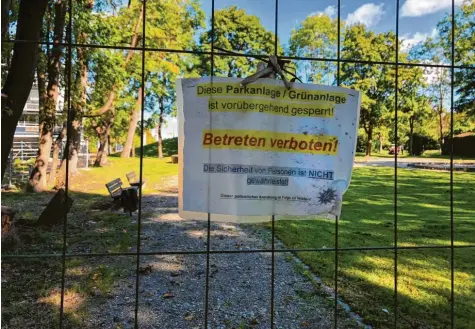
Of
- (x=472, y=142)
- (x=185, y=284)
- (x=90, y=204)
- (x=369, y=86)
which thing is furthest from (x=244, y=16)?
(x=185, y=284)

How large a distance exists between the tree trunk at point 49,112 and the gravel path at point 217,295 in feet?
22.5

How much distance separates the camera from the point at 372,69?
31.6 metres

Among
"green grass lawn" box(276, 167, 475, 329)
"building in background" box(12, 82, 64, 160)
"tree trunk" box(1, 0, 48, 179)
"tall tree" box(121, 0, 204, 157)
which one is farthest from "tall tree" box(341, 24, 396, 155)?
"tree trunk" box(1, 0, 48, 179)

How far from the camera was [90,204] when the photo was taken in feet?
35.2

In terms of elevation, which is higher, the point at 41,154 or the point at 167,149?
the point at 167,149

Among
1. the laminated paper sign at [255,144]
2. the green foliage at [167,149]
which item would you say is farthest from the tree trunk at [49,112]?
the green foliage at [167,149]

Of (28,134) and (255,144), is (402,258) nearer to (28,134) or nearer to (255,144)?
(255,144)

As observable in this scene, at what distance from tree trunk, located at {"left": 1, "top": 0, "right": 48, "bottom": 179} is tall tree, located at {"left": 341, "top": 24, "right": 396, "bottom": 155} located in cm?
2705

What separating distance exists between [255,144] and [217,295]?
311 cm

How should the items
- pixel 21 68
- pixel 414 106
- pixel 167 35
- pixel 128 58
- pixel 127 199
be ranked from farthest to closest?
pixel 414 106 < pixel 167 35 < pixel 128 58 < pixel 127 199 < pixel 21 68

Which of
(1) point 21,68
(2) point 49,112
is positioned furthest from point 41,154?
(1) point 21,68

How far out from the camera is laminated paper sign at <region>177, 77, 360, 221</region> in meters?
1.80

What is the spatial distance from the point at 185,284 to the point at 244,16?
33637 mm

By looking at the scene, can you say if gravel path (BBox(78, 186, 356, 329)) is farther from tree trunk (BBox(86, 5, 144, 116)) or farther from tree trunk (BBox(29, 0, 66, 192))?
tree trunk (BBox(86, 5, 144, 116))
